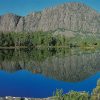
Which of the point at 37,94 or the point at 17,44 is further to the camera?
the point at 17,44

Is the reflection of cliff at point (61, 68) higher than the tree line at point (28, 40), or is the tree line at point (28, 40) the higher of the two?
the tree line at point (28, 40)

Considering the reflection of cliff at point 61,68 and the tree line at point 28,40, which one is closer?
the reflection of cliff at point 61,68

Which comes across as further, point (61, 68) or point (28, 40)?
point (28, 40)

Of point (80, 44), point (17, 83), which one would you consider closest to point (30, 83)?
point (17, 83)

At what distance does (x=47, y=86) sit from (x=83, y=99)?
2143cm

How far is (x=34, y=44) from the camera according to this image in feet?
448

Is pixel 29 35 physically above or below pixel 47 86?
above

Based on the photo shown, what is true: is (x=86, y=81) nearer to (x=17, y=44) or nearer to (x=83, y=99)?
(x=83, y=99)

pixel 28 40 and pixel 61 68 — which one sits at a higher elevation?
pixel 28 40

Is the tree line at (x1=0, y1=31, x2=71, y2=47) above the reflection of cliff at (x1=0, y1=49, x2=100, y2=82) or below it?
above

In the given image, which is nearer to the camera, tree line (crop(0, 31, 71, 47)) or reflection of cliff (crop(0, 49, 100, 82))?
reflection of cliff (crop(0, 49, 100, 82))

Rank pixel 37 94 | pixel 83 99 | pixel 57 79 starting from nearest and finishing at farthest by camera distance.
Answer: pixel 83 99 → pixel 37 94 → pixel 57 79

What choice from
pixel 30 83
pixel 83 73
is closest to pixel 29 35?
pixel 83 73

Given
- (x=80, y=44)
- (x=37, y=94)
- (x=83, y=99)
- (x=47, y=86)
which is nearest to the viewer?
(x=83, y=99)
